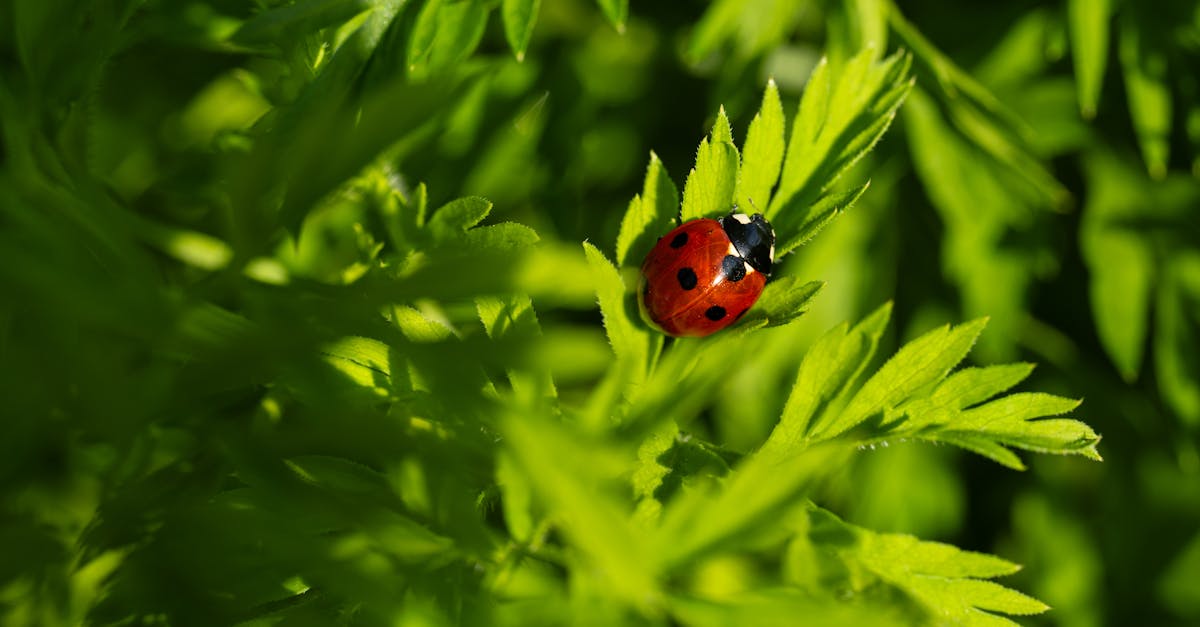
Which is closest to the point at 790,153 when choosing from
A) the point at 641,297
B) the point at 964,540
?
the point at 641,297

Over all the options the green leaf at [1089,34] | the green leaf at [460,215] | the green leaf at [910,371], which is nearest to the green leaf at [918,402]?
the green leaf at [910,371]

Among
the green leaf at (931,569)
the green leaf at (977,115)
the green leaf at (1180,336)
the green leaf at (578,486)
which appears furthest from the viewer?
the green leaf at (1180,336)

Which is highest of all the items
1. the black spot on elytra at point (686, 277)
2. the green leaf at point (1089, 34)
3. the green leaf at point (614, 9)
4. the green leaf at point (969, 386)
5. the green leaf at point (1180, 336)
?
the green leaf at point (614, 9)

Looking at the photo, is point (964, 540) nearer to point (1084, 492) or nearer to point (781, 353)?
point (1084, 492)

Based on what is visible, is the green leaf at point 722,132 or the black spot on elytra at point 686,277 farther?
the black spot on elytra at point 686,277

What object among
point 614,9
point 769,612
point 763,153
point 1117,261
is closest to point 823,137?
point 763,153

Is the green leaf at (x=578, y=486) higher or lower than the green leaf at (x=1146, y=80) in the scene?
higher

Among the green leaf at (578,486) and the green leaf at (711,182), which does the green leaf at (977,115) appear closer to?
the green leaf at (711,182)

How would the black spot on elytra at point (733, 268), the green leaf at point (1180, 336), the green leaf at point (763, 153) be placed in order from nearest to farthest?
the green leaf at point (763, 153) < the black spot on elytra at point (733, 268) < the green leaf at point (1180, 336)

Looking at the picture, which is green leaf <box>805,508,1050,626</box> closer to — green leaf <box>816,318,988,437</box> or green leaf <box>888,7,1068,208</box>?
green leaf <box>816,318,988,437</box>
